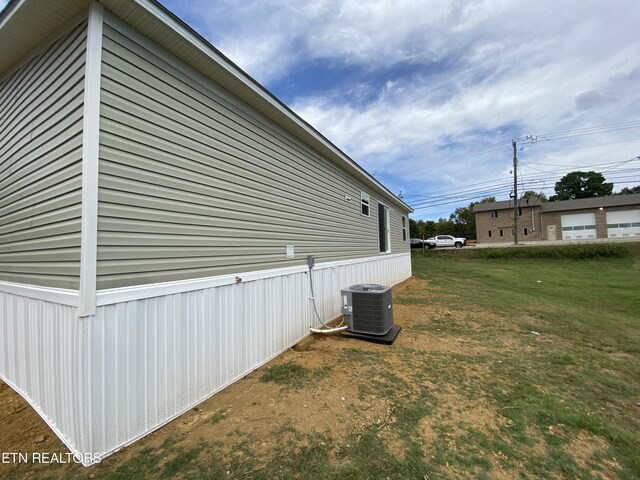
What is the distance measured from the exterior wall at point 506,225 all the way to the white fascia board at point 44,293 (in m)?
38.4

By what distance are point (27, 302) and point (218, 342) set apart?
1.89 metres

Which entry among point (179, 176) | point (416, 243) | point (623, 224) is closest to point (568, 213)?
point (623, 224)

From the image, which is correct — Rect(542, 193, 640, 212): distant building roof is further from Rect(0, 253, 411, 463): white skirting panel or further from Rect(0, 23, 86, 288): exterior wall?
Rect(0, 23, 86, 288): exterior wall

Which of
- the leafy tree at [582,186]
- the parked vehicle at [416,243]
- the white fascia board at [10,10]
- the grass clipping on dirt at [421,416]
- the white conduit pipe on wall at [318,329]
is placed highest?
the leafy tree at [582,186]

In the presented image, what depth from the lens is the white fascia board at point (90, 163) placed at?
199cm

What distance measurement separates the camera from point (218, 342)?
10.0 ft

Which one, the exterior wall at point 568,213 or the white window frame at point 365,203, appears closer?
the white window frame at point 365,203

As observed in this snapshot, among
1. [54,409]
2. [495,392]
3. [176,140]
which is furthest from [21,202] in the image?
[495,392]

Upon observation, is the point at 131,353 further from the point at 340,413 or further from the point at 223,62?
the point at 223,62

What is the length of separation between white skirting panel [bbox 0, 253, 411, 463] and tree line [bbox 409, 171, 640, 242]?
42.1 m

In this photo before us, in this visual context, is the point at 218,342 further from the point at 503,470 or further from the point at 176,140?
the point at 503,470

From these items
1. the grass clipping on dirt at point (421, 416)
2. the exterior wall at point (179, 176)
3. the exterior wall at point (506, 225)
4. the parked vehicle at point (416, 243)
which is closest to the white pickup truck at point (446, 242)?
the parked vehicle at point (416, 243)

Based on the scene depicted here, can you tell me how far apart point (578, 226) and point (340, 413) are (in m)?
39.0

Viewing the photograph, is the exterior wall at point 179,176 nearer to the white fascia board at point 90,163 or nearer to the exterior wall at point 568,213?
the white fascia board at point 90,163
